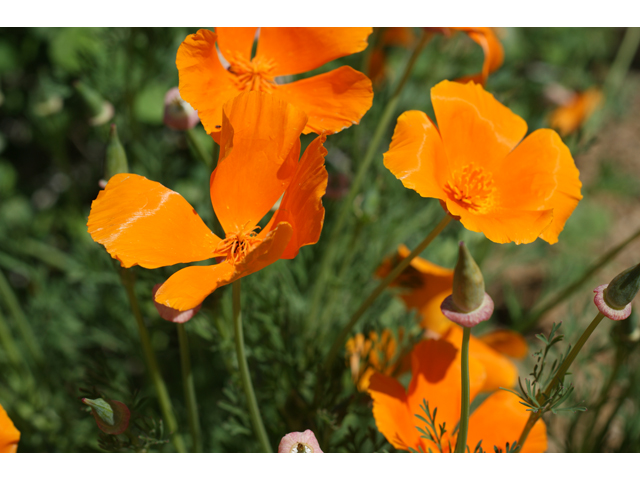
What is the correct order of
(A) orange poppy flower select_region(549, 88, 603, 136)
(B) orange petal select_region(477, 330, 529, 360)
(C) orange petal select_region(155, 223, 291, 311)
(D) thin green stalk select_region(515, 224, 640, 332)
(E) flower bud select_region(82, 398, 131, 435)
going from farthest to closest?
1. (A) orange poppy flower select_region(549, 88, 603, 136)
2. (B) orange petal select_region(477, 330, 529, 360)
3. (D) thin green stalk select_region(515, 224, 640, 332)
4. (E) flower bud select_region(82, 398, 131, 435)
5. (C) orange petal select_region(155, 223, 291, 311)

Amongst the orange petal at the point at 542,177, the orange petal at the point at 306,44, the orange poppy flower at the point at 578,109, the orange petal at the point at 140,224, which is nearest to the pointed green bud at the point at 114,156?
the orange petal at the point at 140,224

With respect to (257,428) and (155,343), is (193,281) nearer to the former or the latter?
(257,428)

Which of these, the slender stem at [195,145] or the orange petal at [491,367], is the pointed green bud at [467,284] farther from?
the slender stem at [195,145]

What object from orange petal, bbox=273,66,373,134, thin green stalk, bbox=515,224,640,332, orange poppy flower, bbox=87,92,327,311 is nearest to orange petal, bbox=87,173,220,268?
orange poppy flower, bbox=87,92,327,311

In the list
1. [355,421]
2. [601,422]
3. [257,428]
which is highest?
[257,428]

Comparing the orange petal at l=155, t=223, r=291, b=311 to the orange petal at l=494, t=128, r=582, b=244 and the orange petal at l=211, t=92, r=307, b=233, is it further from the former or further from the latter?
the orange petal at l=494, t=128, r=582, b=244

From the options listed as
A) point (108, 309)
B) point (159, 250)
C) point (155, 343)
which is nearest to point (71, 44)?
point (108, 309)
